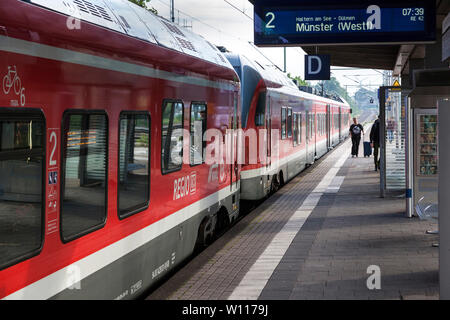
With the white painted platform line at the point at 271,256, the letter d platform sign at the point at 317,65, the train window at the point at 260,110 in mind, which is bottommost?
the white painted platform line at the point at 271,256

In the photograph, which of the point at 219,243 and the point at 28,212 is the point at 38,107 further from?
the point at 219,243

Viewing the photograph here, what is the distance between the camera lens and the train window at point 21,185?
12.7ft

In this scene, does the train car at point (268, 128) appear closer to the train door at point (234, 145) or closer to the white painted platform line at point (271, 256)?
the white painted platform line at point (271, 256)

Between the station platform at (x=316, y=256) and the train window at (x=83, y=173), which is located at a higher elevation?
the train window at (x=83, y=173)

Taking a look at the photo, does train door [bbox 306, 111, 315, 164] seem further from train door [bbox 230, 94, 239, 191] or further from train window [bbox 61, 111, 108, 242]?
train window [bbox 61, 111, 108, 242]

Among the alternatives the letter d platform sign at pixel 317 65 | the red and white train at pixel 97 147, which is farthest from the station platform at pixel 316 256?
the letter d platform sign at pixel 317 65

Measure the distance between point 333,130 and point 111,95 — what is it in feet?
105

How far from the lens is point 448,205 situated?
6.15 metres

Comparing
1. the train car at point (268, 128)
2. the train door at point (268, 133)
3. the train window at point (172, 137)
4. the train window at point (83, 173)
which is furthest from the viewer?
the train door at point (268, 133)

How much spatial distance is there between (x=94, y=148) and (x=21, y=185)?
44.0 inches

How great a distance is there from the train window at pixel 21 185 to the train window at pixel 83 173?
0.32 meters

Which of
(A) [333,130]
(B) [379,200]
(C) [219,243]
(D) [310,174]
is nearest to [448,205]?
(C) [219,243]

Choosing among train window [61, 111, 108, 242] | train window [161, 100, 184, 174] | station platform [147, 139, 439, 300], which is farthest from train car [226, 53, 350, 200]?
train window [61, 111, 108, 242]

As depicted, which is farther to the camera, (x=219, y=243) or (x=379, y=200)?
(x=379, y=200)
